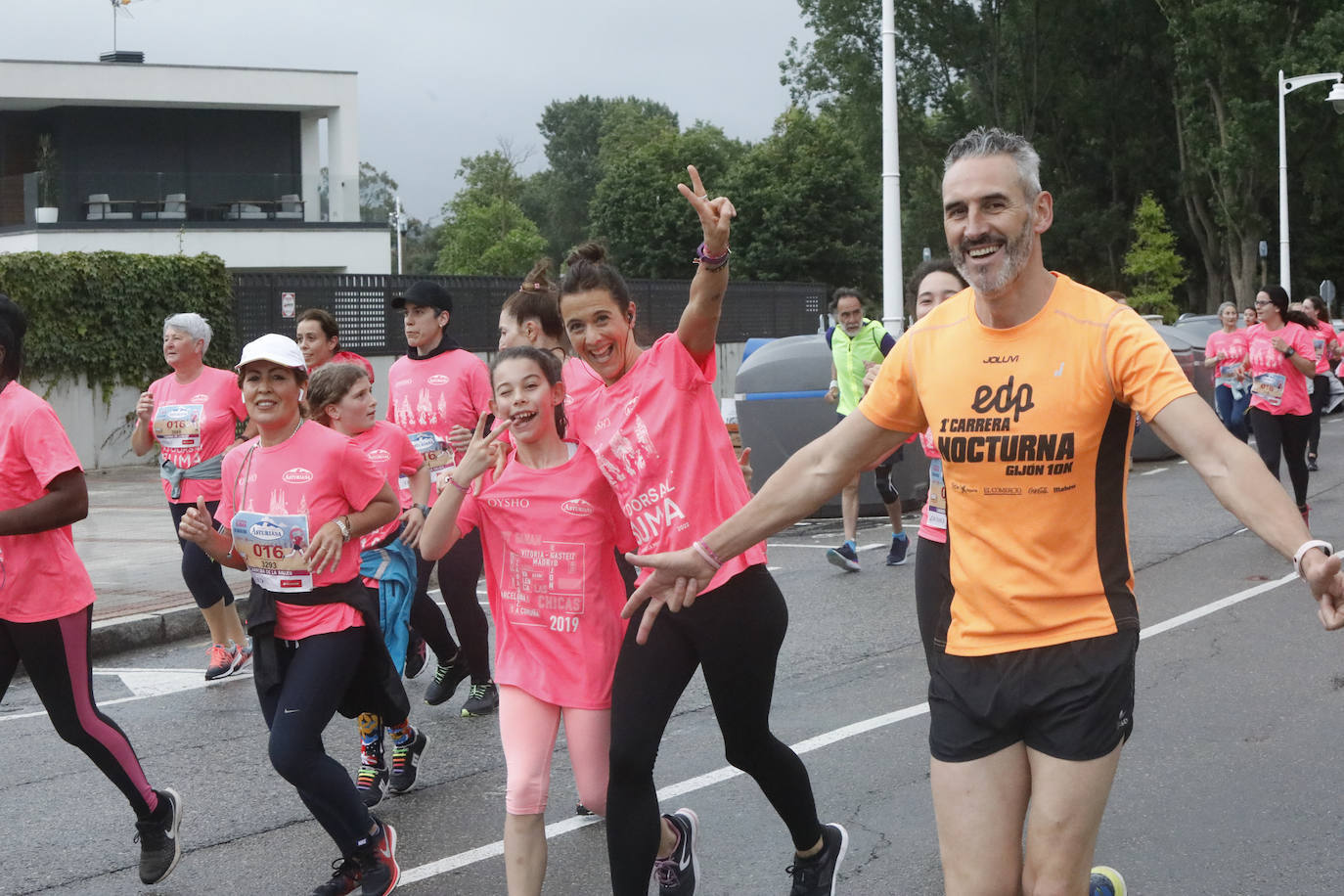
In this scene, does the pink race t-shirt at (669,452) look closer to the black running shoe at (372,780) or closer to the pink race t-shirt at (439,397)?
the black running shoe at (372,780)

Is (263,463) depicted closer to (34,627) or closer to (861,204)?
→ (34,627)

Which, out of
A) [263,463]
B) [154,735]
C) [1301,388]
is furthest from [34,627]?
[1301,388]

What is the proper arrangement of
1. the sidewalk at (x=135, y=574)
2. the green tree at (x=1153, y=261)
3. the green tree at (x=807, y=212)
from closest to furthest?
the sidewalk at (x=135, y=574) < the green tree at (x=1153, y=261) < the green tree at (x=807, y=212)

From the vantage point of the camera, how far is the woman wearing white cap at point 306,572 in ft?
15.3

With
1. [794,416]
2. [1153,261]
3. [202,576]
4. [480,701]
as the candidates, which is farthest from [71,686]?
[1153,261]

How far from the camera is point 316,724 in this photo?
466cm

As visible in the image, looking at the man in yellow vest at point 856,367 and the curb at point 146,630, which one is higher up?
the man in yellow vest at point 856,367

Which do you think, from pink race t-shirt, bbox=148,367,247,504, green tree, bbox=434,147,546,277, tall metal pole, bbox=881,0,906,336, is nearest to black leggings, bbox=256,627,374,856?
pink race t-shirt, bbox=148,367,247,504

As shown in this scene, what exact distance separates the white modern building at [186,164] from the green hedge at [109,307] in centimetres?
1042

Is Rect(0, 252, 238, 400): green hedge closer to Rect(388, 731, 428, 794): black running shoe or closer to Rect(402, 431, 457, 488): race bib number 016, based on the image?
Rect(402, 431, 457, 488): race bib number 016

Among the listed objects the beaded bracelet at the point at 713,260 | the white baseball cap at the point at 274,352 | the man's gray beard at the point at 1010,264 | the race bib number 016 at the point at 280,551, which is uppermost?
the beaded bracelet at the point at 713,260

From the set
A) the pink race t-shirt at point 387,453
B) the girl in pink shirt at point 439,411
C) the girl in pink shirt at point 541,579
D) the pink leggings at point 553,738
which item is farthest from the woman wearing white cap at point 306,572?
the girl in pink shirt at point 439,411

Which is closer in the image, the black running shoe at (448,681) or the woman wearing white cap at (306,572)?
the woman wearing white cap at (306,572)

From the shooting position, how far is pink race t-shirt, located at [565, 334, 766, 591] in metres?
4.11
